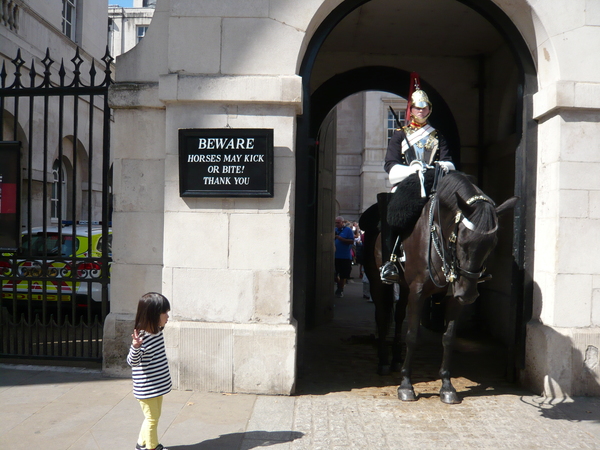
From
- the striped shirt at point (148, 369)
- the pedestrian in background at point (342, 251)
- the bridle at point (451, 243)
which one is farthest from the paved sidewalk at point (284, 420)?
the pedestrian in background at point (342, 251)

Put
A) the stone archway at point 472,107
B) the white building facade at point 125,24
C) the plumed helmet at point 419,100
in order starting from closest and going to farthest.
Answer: the plumed helmet at point 419,100 < the stone archway at point 472,107 < the white building facade at point 125,24

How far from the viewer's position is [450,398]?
5105 mm

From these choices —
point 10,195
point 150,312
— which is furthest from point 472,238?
point 10,195

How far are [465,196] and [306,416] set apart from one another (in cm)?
230

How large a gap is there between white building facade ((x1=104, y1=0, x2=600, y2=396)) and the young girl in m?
1.56

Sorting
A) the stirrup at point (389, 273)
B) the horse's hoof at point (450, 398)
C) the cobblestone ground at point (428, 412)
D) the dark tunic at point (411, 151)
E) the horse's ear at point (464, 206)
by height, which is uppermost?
the dark tunic at point (411, 151)

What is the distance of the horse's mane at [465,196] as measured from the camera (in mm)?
4395

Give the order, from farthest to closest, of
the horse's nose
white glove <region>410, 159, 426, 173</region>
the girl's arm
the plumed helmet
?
the plumed helmet < white glove <region>410, 159, 426, 173</region> < the horse's nose < the girl's arm

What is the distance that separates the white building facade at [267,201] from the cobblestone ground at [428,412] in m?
0.42

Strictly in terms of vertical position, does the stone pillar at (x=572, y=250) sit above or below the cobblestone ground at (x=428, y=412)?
above

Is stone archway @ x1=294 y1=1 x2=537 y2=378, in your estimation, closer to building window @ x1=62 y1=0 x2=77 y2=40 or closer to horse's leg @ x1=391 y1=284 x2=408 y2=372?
horse's leg @ x1=391 y1=284 x2=408 y2=372

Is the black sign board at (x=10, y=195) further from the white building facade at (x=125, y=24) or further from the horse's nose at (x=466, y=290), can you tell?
the white building facade at (x=125, y=24)

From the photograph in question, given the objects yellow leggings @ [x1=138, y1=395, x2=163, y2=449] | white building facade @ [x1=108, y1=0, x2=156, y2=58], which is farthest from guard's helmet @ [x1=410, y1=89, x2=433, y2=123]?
white building facade @ [x1=108, y1=0, x2=156, y2=58]

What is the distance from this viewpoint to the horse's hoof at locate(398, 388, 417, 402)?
203 inches
